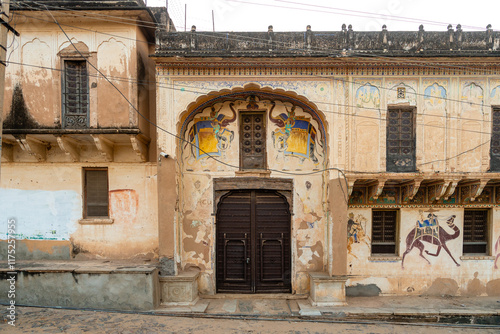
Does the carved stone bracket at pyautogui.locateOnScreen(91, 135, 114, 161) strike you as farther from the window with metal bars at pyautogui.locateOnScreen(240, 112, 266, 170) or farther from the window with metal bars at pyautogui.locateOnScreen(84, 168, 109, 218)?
the window with metal bars at pyautogui.locateOnScreen(240, 112, 266, 170)

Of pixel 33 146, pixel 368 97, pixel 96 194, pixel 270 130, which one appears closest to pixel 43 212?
pixel 96 194

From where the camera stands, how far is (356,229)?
8844 millimetres

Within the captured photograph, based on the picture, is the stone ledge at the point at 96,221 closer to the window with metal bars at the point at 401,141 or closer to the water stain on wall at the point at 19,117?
the water stain on wall at the point at 19,117

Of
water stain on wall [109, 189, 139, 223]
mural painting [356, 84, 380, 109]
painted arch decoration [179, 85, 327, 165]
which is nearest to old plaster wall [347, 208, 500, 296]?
painted arch decoration [179, 85, 327, 165]

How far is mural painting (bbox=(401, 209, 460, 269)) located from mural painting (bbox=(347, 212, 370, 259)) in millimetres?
1264

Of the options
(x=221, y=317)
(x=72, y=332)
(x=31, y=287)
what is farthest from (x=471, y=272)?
(x=31, y=287)

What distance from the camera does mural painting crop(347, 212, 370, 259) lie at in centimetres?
882

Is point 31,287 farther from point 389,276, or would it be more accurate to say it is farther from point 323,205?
point 389,276

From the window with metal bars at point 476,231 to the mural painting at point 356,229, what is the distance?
9.71 feet

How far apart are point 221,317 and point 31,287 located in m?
4.91

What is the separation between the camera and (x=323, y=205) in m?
8.87

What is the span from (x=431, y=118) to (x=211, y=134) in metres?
6.02

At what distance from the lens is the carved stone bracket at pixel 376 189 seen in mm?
8094

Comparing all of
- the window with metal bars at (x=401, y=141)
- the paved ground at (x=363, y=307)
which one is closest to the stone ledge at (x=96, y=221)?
the paved ground at (x=363, y=307)
